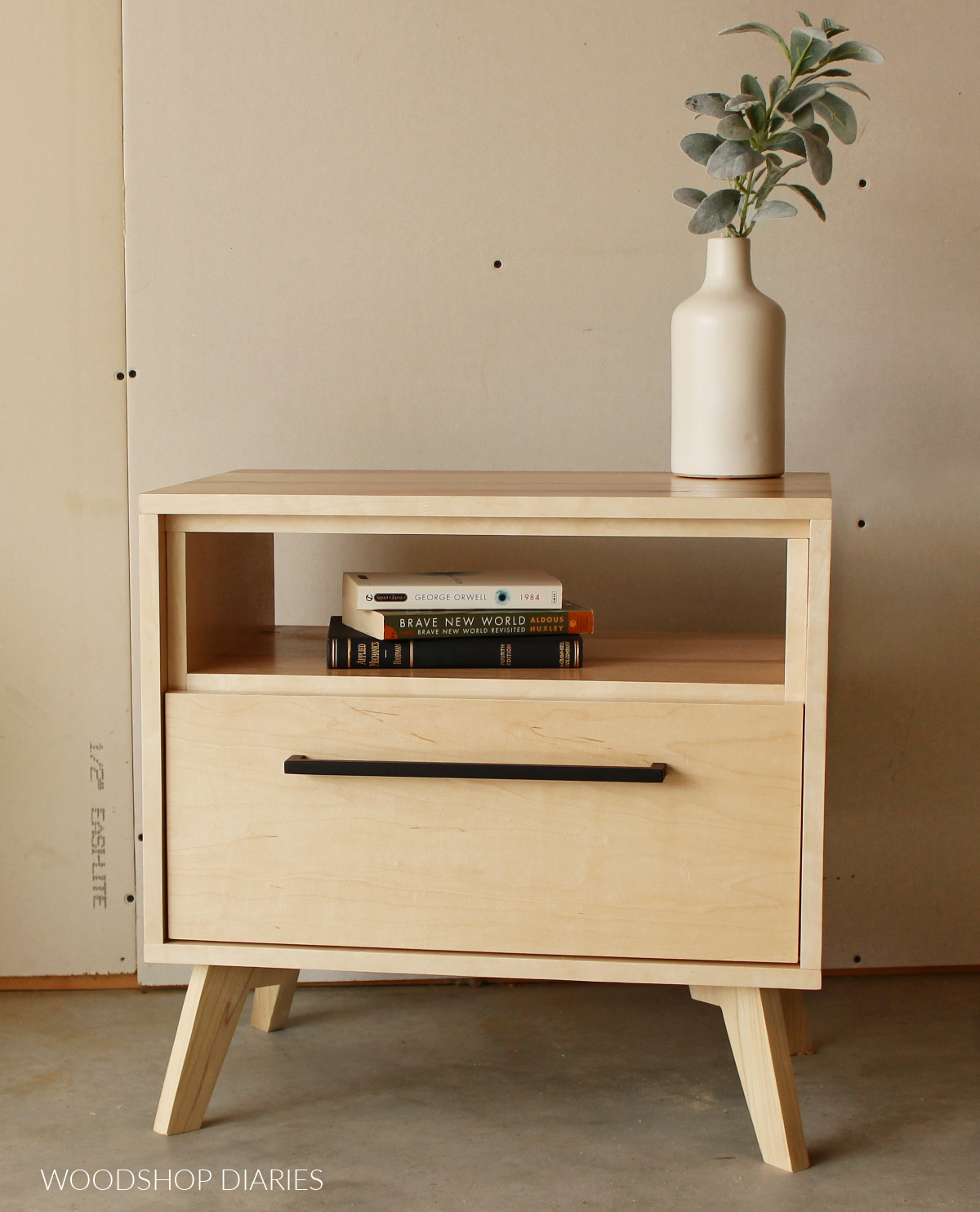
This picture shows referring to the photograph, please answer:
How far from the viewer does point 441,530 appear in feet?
3.34

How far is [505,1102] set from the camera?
4.03ft

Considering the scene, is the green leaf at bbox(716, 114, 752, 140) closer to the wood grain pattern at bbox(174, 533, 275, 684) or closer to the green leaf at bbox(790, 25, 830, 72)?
the green leaf at bbox(790, 25, 830, 72)

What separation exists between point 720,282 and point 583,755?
500mm

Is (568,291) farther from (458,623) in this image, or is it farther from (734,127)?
(458,623)

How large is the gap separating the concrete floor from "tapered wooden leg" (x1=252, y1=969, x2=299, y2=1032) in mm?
18

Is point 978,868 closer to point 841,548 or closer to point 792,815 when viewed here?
point 841,548

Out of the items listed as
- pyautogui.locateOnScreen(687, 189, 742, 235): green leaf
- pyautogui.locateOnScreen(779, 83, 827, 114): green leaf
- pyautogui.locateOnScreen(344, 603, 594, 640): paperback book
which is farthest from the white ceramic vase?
pyautogui.locateOnScreen(344, 603, 594, 640): paperback book

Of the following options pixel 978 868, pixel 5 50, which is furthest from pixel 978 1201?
pixel 5 50

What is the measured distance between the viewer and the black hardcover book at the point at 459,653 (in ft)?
3.53

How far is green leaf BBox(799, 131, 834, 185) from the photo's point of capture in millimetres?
1073

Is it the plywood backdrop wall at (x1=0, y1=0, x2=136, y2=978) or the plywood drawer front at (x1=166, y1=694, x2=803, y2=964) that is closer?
the plywood drawer front at (x1=166, y1=694, x2=803, y2=964)

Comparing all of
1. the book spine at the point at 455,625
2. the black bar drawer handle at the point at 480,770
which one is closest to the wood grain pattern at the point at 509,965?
the black bar drawer handle at the point at 480,770

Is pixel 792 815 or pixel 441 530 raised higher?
pixel 441 530

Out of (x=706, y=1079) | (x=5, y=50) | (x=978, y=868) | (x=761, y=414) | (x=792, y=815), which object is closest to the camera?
(x=792, y=815)
